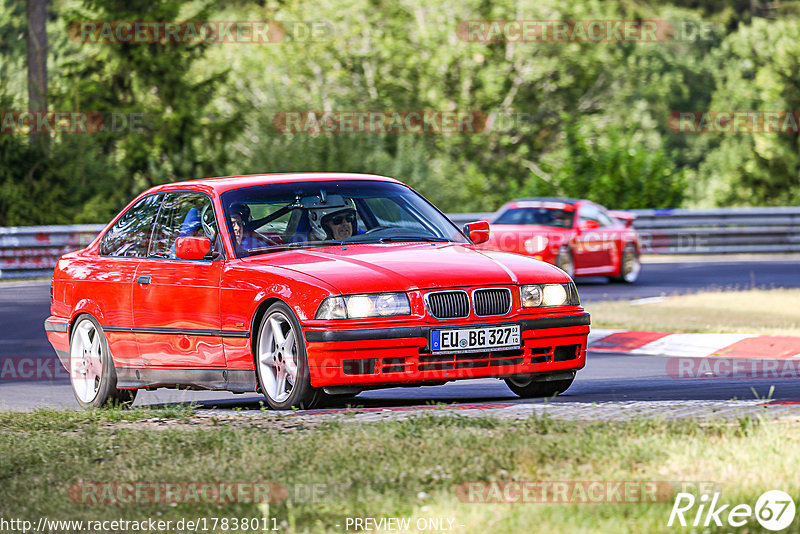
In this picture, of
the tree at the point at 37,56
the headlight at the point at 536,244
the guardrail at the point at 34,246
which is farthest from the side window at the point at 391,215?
the tree at the point at 37,56

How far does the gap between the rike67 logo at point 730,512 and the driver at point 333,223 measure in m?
4.61

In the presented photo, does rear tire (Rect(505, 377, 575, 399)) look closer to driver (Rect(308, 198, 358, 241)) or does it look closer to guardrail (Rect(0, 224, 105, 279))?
driver (Rect(308, 198, 358, 241))

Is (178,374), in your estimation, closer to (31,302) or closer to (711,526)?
(711,526)

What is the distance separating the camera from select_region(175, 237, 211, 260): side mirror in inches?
368

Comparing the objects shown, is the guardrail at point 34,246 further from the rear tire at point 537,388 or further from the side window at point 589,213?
the rear tire at point 537,388

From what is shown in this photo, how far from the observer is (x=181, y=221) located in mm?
10117

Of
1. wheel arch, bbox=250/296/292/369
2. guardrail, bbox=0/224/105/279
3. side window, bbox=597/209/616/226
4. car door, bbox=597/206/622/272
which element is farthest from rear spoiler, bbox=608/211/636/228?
wheel arch, bbox=250/296/292/369

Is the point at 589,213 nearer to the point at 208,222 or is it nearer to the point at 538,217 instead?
the point at 538,217

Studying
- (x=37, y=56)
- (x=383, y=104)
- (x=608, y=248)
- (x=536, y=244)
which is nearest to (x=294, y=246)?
(x=536, y=244)

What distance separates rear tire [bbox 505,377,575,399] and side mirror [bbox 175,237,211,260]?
221cm

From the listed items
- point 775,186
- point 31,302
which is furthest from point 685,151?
point 31,302

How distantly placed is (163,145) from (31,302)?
16.9m

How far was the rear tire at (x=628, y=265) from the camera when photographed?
24484mm

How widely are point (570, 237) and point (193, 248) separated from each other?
578 inches
